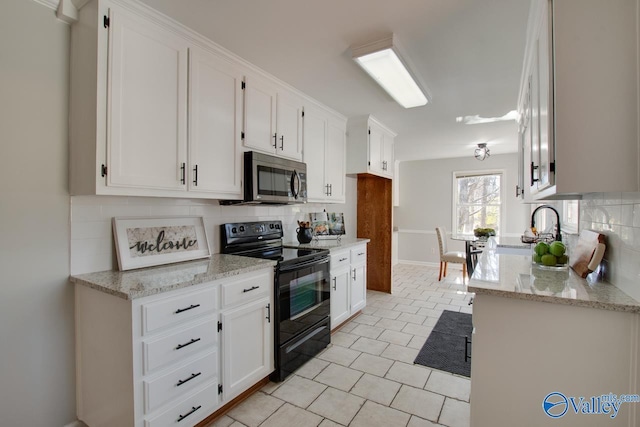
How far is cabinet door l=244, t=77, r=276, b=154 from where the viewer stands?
96.4 inches

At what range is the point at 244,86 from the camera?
241 centimetres

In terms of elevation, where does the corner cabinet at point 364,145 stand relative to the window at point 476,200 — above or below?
above

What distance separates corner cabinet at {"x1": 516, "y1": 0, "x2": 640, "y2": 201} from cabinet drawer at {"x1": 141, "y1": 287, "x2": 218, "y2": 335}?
1.82 m

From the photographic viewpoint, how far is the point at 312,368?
2.50 m

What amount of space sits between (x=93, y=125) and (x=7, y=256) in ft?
2.58

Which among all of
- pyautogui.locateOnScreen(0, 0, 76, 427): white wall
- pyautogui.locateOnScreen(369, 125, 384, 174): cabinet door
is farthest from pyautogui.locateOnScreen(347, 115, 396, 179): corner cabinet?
pyautogui.locateOnScreen(0, 0, 76, 427): white wall

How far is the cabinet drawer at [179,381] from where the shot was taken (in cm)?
149

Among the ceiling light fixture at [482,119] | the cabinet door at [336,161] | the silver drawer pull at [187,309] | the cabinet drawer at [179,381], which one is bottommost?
the cabinet drawer at [179,381]

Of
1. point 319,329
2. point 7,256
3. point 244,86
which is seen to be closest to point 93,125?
point 7,256

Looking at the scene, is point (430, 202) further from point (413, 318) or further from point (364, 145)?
point (413, 318)

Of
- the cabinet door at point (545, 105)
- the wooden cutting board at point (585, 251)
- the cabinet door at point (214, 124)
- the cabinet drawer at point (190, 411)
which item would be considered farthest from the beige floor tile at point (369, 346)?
the cabinet door at point (545, 105)

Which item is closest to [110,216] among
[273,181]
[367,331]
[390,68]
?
[273,181]

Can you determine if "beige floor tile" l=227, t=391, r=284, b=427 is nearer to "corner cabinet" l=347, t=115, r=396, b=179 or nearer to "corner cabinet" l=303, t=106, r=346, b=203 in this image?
"corner cabinet" l=303, t=106, r=346, b=203

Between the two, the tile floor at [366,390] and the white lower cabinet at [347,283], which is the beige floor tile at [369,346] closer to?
the tile floor at [366,390]
